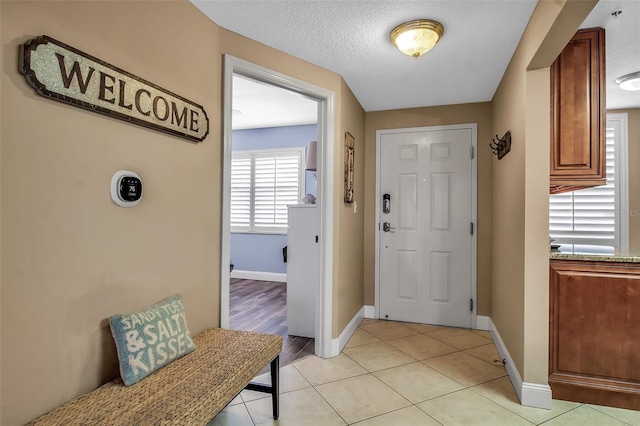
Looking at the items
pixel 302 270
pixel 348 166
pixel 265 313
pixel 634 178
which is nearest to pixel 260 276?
pixel 265 313

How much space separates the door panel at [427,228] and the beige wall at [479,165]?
0.35 ft

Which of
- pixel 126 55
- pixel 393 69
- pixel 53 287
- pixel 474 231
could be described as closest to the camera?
pixel 53 287

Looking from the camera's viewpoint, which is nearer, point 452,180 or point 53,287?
point 53,287

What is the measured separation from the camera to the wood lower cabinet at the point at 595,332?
6.55ft

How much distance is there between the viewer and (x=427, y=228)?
142 inches

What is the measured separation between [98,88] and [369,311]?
3.29 metres

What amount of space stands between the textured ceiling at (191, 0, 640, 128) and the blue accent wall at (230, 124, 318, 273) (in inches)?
89.0

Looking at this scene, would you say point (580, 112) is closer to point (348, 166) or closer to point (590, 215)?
point (348, 166)

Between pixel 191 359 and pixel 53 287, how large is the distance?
66 cm

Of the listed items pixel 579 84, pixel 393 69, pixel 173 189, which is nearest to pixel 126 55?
pixel 173 189

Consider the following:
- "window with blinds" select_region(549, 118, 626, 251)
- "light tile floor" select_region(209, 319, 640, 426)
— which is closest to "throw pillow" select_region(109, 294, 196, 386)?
"light tile floor" select_region(209, 319, 640, 426)

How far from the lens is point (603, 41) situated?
2049 millimetres

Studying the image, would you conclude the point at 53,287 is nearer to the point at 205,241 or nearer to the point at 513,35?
the point at 205,241

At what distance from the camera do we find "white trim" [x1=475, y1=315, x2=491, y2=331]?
342 centimetres
